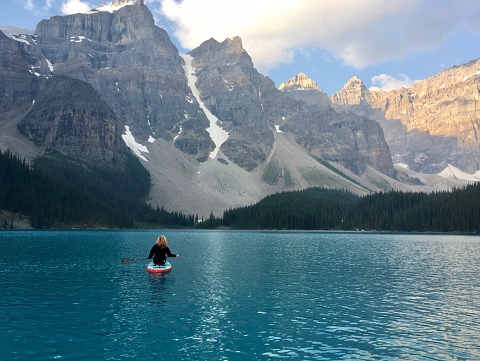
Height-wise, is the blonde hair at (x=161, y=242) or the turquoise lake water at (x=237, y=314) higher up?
the blonde hair at (x=161, y=242)

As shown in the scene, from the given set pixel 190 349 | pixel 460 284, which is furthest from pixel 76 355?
pixel 460 284

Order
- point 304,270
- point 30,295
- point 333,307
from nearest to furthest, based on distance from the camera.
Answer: point 333,307, point 30,295, point 304,270

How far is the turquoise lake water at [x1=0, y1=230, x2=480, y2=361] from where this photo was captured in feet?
80.3

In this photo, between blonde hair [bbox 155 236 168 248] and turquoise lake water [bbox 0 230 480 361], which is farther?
blonde hair [bbox 155 236 168 248]

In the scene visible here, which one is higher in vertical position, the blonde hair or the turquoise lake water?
the blonde hair

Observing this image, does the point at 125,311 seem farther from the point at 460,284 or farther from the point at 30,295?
the point at 460,284

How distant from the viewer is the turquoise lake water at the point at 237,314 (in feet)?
80.3

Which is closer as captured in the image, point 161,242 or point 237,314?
point 237,314

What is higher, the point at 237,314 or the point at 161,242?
the point at 161,242

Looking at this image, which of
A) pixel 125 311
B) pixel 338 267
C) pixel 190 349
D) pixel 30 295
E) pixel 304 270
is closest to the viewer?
pixel 190 349

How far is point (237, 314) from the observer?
110ft

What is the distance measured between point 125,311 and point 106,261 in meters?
39.4

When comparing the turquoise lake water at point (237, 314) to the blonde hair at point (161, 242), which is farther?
the blonde hair at point (161, 242)

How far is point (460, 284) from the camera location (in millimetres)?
49344
